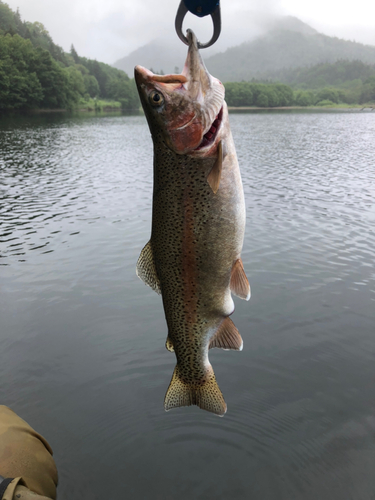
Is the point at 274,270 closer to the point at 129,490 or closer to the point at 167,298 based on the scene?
the point at 129,490

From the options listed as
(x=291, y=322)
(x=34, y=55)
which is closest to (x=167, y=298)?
(x=291, y=322)

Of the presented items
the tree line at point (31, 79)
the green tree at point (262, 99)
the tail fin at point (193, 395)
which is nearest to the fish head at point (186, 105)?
the tail fin at point (193, 395)

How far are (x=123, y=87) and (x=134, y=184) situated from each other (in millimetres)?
135367

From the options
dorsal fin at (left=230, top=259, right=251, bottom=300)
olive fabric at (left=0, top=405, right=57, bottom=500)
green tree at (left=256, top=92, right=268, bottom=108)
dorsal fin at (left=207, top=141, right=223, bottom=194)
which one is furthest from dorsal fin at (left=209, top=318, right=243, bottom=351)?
green tree at (left=256, top=92, right=268, bottom=108)

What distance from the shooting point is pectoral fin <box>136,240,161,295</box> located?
311 centimetres

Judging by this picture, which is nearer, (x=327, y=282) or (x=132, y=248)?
(x=327, y=282)

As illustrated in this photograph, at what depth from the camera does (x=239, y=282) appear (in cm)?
302

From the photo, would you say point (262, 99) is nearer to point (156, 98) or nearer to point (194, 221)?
point (194, 221)

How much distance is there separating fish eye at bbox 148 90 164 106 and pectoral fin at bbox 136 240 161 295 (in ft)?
3.68

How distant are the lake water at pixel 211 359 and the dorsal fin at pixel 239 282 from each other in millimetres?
2849

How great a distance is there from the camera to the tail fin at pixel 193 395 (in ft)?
11.1

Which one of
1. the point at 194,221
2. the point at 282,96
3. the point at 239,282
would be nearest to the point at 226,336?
the point at 239,282

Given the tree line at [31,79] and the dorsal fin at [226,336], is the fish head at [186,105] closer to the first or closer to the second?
the dorsal fin at [226,336]

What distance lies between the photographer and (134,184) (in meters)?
20.6
